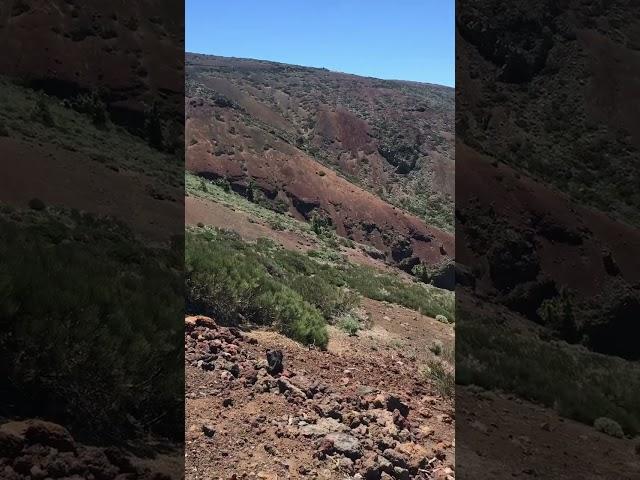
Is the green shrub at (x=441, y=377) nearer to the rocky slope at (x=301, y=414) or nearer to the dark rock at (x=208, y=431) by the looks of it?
the rocky slope at (x=301, y=414)

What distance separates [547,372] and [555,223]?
1191 cm

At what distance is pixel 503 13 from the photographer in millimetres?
48438

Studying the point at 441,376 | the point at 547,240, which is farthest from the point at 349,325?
the point at 547,240

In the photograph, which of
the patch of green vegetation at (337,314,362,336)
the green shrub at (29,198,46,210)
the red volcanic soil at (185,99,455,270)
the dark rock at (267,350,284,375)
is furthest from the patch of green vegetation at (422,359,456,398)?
the red volcanic soil at (185,99,455,270)

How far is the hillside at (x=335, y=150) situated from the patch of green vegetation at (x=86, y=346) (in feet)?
107

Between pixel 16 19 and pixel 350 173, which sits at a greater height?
pixel 16 19

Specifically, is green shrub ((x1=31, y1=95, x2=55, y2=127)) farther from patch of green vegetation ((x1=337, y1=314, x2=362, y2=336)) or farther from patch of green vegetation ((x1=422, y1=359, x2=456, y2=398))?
patch of green vegetation ((x1=422, y1=359, x2=456, y2=398))

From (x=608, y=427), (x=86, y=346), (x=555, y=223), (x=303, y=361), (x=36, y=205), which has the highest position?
(x=36, y=205)

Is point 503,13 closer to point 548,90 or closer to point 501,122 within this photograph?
point 548,90

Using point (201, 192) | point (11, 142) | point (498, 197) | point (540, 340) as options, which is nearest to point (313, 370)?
point (540, 340)

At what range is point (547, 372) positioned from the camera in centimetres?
1240

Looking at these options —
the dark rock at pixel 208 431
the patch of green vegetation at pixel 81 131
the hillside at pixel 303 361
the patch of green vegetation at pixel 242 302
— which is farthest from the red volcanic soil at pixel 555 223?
the dark rock at pixel 208 431

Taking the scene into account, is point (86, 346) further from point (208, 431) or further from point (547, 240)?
point (547, 240)

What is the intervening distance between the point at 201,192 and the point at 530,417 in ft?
89.6
